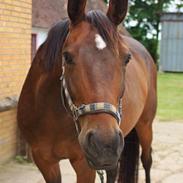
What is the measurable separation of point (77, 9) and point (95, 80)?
0.42m

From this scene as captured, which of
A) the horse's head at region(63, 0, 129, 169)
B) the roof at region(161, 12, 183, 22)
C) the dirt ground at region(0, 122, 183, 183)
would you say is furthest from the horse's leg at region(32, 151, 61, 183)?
the roof at region(161, 12, 183, 22)

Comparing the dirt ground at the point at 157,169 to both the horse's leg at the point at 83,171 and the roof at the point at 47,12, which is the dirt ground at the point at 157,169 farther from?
the roof at the point at 47,12

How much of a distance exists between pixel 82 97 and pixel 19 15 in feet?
10.3

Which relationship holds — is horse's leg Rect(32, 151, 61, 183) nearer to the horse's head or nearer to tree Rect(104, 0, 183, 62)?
the horse's head

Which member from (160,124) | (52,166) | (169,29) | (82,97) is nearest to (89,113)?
(82,97)

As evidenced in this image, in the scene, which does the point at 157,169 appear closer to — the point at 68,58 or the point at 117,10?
the point at 117,10

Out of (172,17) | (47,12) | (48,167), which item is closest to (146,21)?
(172,17)

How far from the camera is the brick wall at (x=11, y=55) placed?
4547 mm

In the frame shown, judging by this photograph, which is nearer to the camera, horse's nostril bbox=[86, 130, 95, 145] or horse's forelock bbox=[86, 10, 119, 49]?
horse's nostril bbox=[86, 130, 95, 145]

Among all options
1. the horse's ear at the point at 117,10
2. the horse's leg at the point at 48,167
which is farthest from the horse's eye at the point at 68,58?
the horse's leg at the point at 48,167

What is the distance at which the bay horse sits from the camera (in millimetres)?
1837

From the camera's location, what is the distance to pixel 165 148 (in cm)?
608

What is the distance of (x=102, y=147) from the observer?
1.76 m

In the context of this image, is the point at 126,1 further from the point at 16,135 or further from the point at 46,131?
the point at 16,135
